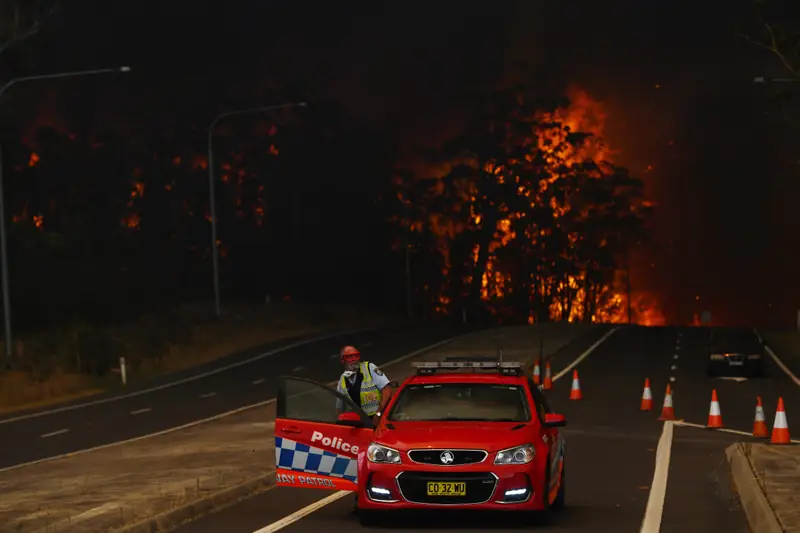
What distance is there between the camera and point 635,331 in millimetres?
72250

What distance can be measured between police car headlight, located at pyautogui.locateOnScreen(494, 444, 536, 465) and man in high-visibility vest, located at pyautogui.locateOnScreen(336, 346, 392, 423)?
2901mm

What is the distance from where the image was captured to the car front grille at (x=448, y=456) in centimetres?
1352

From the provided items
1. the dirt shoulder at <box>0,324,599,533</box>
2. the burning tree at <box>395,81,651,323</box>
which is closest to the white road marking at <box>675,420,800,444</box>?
the dirt shoulder at <box>0,324,599,533</box>

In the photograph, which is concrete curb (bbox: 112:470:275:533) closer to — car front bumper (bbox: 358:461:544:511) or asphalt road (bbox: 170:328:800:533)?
asphalt road (bbox: 170:328:800:533)

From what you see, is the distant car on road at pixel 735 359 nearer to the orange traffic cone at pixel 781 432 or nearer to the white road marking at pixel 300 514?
the orange traffic cone at pixel 781 432

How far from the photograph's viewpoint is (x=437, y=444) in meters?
13.6

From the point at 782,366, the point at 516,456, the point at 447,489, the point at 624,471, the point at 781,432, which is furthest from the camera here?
the point at 782,366

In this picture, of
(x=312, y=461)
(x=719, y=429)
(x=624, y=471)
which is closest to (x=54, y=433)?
(x=719, y=429)

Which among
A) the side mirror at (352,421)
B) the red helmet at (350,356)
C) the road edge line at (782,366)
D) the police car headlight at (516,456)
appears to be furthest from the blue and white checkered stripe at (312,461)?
the road edge line at (782,366)

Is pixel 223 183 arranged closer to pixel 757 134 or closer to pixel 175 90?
pixel 175 90

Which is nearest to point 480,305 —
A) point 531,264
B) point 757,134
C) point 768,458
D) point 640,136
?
point 531,264

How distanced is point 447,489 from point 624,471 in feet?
22.7

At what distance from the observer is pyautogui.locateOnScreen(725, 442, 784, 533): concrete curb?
510 inches

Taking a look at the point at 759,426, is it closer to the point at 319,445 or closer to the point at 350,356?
the point at 350,356
